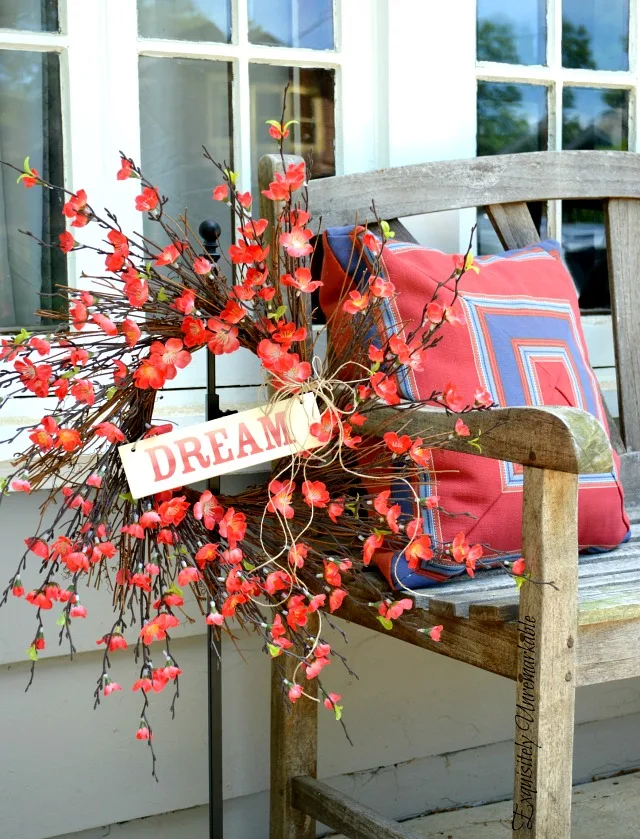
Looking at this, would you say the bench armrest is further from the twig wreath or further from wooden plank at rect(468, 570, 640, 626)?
wooden plank at rect(468, 570, 640, 626)

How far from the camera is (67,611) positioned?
1.13m

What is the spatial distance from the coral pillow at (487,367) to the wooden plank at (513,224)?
23 centimetres

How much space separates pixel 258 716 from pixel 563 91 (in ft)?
4.61

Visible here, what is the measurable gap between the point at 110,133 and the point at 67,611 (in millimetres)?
878

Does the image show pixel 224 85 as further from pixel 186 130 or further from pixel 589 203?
pixel 589 203

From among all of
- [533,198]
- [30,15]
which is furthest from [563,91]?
[30,15]

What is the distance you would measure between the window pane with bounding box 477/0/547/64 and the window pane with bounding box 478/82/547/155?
56 millimetres

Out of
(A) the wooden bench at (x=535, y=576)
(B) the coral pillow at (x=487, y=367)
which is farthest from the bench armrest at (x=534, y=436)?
(B) the coral pillow at (x=487, y=367)

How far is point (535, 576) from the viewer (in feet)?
3.60

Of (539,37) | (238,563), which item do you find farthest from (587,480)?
(539,37)

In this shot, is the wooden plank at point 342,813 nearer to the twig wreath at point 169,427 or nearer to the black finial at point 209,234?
the twig wreath at point 169,427

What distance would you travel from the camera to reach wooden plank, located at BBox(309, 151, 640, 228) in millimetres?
1665

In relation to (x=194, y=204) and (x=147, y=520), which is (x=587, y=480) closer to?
(x=147, y=520)

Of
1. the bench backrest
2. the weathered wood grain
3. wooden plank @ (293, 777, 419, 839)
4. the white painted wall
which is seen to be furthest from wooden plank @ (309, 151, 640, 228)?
wooden plank @ (293, 777, 419, 839)
